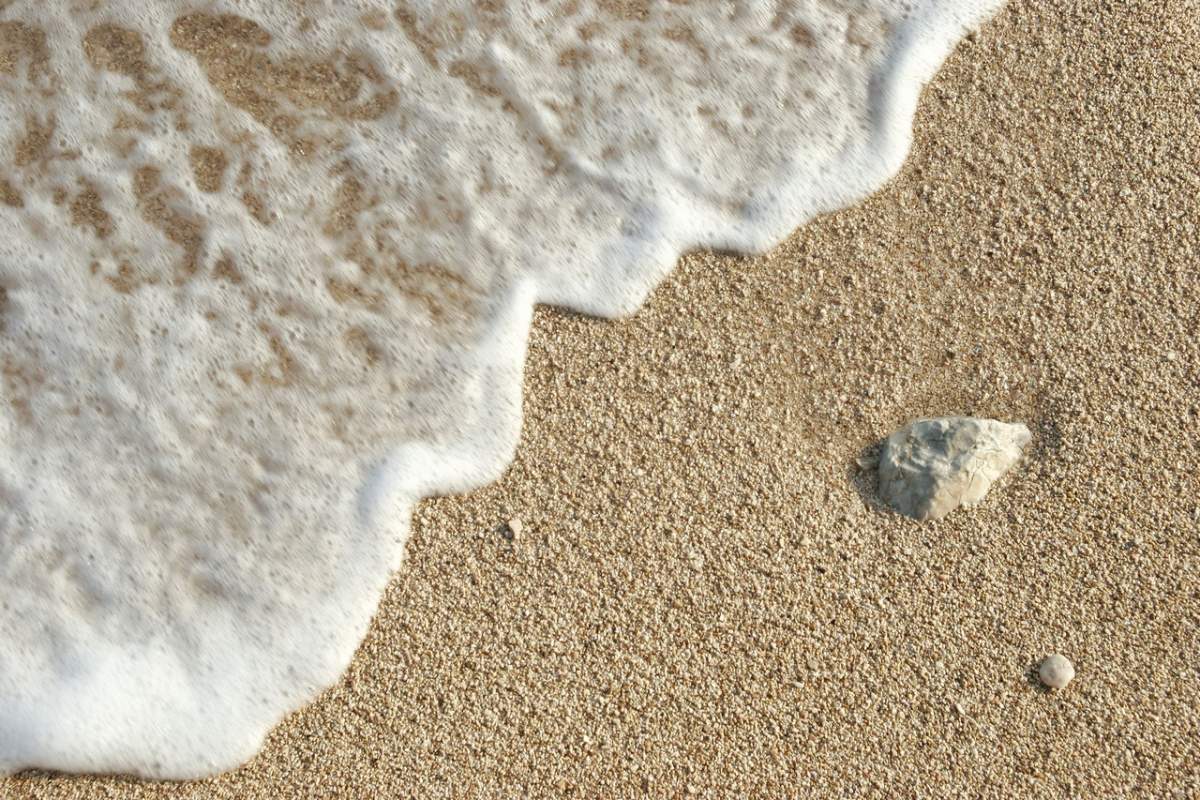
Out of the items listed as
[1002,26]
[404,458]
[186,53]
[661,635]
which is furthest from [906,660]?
[186,53]

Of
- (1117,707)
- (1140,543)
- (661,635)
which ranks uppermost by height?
(1140,543)

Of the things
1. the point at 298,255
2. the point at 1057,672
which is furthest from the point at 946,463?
the point at 298,255

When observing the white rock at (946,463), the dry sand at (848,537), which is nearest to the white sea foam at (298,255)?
the dry sand at (848,537)

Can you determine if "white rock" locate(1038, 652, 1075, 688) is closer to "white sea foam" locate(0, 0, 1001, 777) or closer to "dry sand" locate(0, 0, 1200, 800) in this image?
"dry sand" locate(0, 0, 1200, 800)

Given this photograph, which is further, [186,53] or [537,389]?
[186,53]

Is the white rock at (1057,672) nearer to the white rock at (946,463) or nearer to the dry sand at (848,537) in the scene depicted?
the dry sand at (848,537)

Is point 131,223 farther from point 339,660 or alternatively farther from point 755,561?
Result: point 755,561
